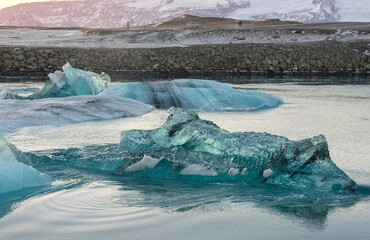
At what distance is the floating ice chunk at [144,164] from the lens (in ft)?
10.0

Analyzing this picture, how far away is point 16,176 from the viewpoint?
2658 mm

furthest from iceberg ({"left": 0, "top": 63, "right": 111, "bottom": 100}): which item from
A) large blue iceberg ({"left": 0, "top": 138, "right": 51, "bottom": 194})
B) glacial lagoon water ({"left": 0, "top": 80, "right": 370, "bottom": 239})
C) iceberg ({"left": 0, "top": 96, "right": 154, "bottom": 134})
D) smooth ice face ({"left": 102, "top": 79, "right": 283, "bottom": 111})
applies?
large blue iceberg ({"left": 0, "top": 138, "right": 51, "bottom": 194})

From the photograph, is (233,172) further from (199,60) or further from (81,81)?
(199,60)

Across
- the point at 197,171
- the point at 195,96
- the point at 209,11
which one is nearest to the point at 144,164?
the point at 197,171

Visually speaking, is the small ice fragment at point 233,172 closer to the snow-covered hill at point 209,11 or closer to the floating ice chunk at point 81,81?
the floating ice chunk at point 81,81

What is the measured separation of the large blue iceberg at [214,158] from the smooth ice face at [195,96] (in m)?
→ 3.56

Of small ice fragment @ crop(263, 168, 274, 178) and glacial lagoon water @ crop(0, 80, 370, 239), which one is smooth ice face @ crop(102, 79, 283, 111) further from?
small ice fragment @ crop(263, 168, 274, 178)

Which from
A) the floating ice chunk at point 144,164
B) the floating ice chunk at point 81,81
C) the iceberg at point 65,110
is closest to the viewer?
the floating ice chunk at point 144,164

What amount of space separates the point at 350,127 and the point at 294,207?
3.13m

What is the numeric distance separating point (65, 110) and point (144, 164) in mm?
2922

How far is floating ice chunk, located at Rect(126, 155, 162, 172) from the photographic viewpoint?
3061 mm

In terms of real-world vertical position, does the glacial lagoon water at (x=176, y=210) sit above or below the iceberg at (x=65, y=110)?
below

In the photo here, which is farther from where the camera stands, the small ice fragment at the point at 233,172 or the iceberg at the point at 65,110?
the iceberg at the point at 65,110

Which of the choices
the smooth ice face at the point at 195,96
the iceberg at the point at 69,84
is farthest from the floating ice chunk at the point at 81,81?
the smooth ice face at the point at 195,96
